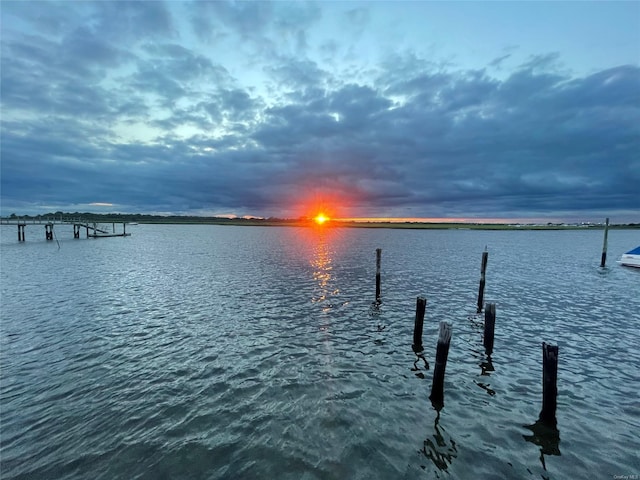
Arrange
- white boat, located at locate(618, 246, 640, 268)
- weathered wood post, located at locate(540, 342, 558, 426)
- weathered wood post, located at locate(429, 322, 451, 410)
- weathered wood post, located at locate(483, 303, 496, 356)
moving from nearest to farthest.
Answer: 1. weathered wood post, located at locate(540, 342, 558, 426)
2. weathered wood post, located at locate(429, 322, 451, 410)
3. weathered wood post, located at locate(483, 303, 496, 356)
4. white boat, located at locate(618, 246, 640, 268)

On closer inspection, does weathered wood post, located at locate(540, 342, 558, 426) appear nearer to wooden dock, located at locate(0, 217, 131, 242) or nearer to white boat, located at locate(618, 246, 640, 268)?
white boat, located at locate(618, 246, 640, 268)

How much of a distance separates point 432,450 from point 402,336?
341 inches

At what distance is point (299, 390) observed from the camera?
1127 cm

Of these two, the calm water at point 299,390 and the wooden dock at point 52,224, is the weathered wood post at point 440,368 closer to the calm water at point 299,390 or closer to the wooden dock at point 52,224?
the calm water at point 299,390

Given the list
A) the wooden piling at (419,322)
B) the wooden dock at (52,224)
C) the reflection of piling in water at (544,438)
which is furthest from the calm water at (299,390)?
the wooden dock at (52,224)

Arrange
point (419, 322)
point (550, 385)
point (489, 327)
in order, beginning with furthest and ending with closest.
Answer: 1. point (419, 322)
2. point (489, 327)
3. point (550, 385)

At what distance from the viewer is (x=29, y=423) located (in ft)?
30.3

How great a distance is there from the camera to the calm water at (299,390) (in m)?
7.93

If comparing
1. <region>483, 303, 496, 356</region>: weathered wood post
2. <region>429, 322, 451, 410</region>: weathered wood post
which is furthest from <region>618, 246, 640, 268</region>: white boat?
<region>429, 322, 451, 410</region>: weathered wood post

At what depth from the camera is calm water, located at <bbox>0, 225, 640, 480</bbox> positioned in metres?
7.93

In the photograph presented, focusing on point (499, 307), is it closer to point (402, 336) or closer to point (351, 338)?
point (402, 336)

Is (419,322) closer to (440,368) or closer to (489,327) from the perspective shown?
(489,327)

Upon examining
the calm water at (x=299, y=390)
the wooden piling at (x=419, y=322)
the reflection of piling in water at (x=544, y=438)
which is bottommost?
the calm water at (x=299, y=390)

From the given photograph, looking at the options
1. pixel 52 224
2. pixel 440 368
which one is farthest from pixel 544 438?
pixel 52 224
